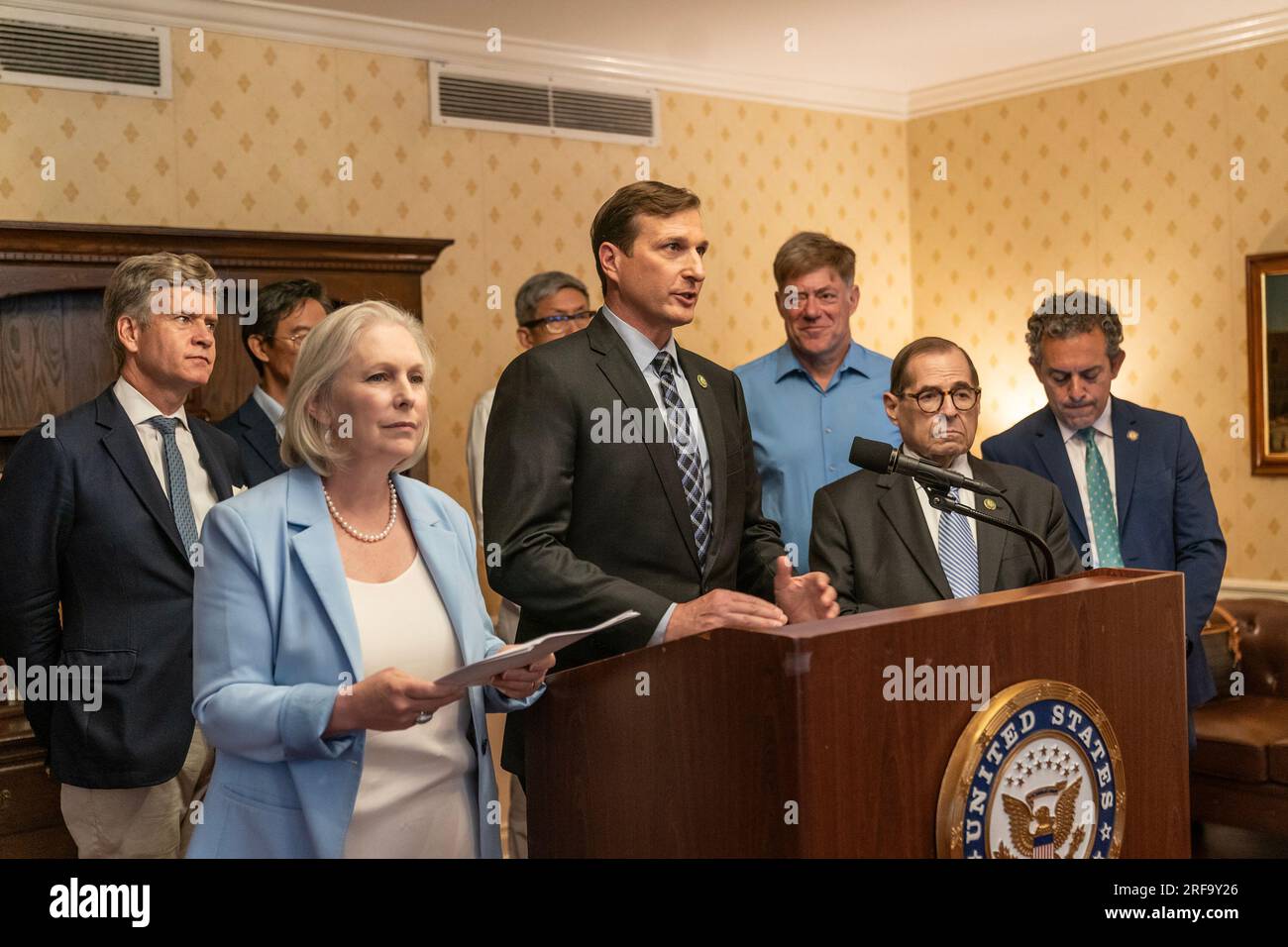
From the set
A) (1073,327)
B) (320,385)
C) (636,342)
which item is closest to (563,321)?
(1073,327)

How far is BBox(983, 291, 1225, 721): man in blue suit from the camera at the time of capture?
362cm

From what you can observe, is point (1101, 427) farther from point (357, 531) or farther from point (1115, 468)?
point (357, 531)

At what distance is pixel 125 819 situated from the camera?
294 centimetres

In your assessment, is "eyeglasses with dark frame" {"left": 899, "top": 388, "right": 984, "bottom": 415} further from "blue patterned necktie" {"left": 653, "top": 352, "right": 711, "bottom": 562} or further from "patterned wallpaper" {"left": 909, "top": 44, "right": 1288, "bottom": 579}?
"patterned wallpaper" {"left": 909, "top": 44, "right": 1288, "bottom": 579}

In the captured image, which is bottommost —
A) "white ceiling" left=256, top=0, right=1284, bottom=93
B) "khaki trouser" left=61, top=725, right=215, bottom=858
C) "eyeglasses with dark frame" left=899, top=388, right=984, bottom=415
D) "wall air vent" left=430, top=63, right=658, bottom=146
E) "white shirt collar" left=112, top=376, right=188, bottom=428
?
"khaki trouser" left=61, top=725, right=215, bottom=858

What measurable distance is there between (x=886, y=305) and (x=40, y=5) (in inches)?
184

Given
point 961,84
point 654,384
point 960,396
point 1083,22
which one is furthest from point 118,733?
point 961,84

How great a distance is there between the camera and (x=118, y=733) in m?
2.88

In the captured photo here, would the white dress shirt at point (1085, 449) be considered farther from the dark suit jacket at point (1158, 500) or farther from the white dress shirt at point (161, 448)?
the white dress shirt at point (161, 448)

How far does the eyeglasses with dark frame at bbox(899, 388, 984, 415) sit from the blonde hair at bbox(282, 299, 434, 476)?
3.95ft

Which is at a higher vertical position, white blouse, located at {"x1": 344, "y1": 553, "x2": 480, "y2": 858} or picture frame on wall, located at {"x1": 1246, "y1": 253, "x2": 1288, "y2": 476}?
picture frame on wall, located at {"x1": 1246, "y1": 253, "x2": 1288, "y2": 476}

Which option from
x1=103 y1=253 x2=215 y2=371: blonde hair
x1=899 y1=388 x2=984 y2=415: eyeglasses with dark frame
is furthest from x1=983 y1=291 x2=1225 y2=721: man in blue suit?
x1=103 y1=253 x2=215 y2=371: blonde hair

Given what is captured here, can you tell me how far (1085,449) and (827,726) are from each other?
242cm
